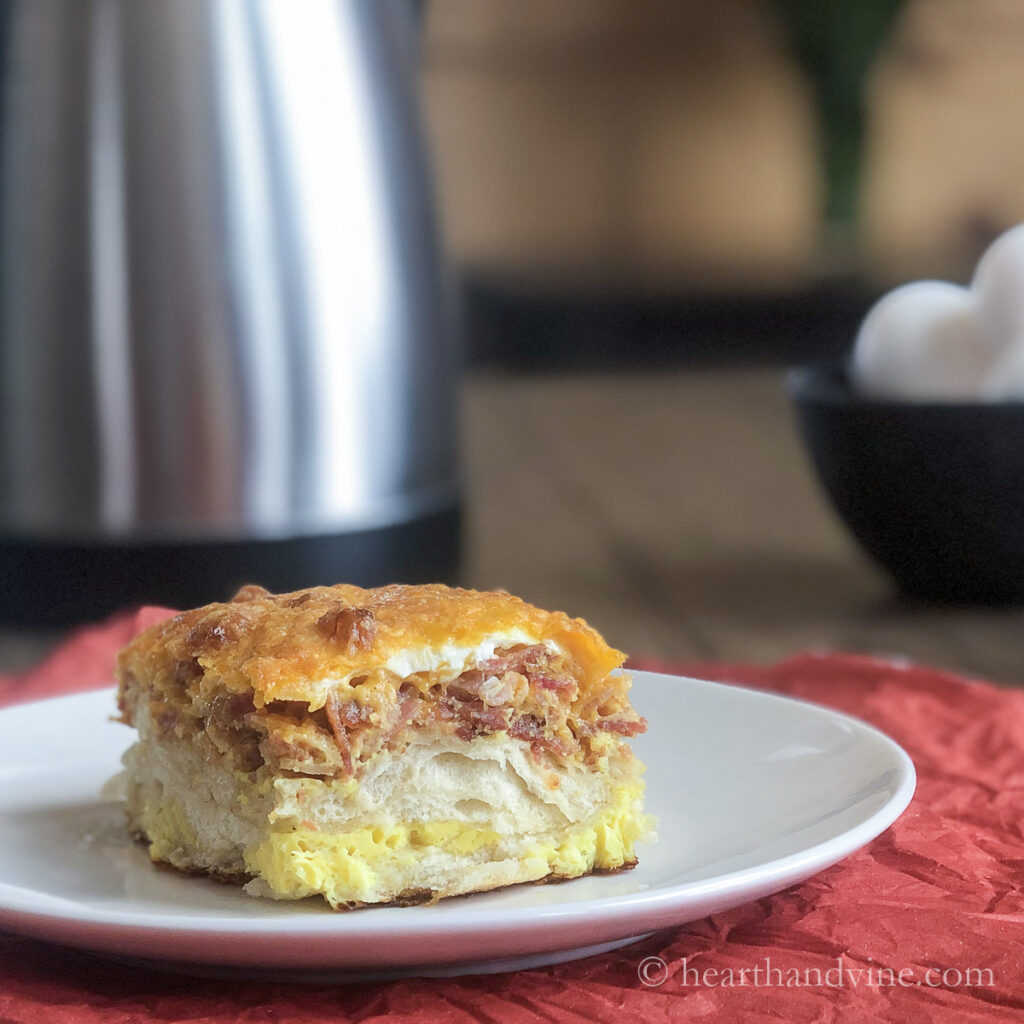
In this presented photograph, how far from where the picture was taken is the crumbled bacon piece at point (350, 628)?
609 millimetres

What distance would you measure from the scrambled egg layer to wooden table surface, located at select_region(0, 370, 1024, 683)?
0.63m

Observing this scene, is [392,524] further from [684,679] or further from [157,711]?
[157,711]

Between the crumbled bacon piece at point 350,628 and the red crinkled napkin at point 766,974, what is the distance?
0.44ft

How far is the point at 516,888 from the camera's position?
626 millimetres

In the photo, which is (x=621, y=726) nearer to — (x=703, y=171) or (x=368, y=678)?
(x=368, y=678)

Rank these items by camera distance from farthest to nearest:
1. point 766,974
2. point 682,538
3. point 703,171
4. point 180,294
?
1. point 703,171
2. point 682,538
3. point 180,294
4. point 766,974

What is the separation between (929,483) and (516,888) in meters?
0.79

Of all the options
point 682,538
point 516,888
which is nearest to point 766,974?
point 516,888

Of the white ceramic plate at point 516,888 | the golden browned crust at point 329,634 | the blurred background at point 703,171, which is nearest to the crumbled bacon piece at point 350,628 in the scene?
the golden browned crust at point 329,634

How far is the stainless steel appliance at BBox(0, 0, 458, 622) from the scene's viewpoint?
1.26m

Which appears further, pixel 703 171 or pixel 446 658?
pixel 703 171

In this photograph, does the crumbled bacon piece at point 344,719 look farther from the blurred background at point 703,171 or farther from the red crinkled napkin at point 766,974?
the blurred background at point 703,171

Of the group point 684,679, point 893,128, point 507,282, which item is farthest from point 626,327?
point 684,679

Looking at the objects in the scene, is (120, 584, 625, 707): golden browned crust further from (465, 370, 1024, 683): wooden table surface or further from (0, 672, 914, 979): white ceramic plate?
(465, 370, 1024, 683): wooden table surface
